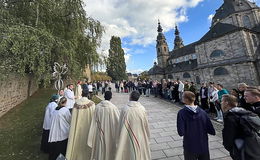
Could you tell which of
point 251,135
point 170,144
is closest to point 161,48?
point 170,144

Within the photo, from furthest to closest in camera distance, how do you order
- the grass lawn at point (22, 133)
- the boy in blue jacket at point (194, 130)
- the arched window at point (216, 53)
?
the arched window at point (216, 53)
the grass lawn at point (22, 133)
the boy in blue jacket at point (194, 130)

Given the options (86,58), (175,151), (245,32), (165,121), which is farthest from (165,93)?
(245,32)

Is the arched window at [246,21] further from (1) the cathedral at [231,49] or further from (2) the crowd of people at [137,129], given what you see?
(2) the crowd of people at [137,129]

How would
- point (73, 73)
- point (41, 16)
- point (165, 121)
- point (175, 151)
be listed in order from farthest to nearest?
point (73, 73) < point (41, 16) < point (165, 121) < point (175, 151)

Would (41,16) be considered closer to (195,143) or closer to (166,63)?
(195,143)

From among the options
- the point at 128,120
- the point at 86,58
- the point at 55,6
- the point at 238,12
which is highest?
the point at 238,12

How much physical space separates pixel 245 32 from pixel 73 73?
31923mm

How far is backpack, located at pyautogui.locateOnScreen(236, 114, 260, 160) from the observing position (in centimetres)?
193

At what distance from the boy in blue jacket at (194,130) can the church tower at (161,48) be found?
177 ft

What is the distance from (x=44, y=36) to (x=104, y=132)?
5637 mm

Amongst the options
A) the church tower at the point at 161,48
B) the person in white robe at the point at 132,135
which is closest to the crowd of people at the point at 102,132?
the person in white robe at the point at 132,135

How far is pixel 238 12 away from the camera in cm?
3300

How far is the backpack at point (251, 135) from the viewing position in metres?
1.93

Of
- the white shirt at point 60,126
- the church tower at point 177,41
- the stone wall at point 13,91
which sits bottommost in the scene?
the white shirt at point 60,126
